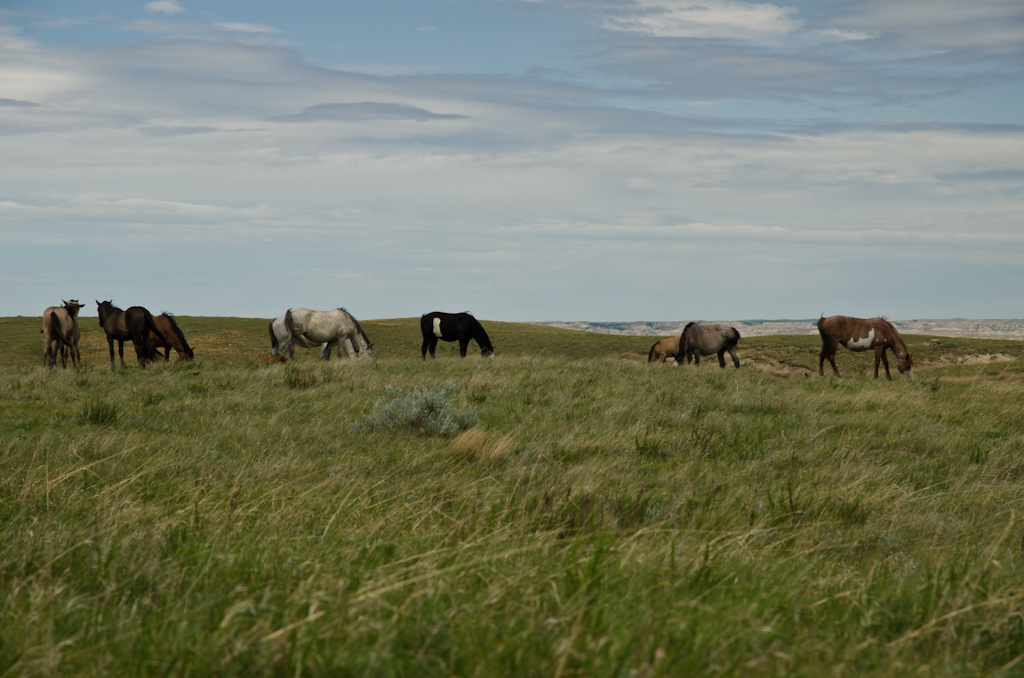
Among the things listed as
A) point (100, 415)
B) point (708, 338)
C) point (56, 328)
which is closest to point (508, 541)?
point (100, 415)

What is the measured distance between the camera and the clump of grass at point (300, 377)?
11828 millimetres

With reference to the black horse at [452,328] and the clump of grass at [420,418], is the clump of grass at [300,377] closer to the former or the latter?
the clump of grass at [420,418]

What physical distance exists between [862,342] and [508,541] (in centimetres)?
2191

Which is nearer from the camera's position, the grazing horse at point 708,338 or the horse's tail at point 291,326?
the horse's tail at point 291,326

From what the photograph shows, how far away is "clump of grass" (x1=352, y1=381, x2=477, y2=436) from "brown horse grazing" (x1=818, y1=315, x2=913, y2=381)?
16.1 metres

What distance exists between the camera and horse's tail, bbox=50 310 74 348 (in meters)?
22.0

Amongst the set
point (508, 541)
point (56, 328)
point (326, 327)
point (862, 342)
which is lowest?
point (508, 541)

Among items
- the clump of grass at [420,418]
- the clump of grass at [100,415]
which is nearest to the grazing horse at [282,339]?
the clump of grass at [100,415]

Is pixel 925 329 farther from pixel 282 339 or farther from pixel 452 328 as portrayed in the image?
pixel 282 339

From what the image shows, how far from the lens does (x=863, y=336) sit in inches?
870

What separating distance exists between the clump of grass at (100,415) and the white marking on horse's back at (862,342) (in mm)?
21398

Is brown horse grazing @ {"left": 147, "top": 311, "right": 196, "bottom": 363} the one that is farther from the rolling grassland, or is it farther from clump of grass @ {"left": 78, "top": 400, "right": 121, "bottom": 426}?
clump of grass @ {"left": 78, "top": 400, "right": 121, "bottom": 426}

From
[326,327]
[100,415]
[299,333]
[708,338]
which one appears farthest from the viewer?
[708,338]

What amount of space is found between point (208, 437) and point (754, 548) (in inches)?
229
